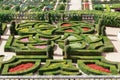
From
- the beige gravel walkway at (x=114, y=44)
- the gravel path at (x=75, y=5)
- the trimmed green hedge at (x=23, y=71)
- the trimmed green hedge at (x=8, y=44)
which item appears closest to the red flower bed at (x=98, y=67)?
the beige gravel walkway at (x=114, y=44)

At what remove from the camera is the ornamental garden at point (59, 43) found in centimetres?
2702

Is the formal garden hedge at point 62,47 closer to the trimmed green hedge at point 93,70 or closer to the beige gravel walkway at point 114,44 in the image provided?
the trimmed green hedge at point 93,70

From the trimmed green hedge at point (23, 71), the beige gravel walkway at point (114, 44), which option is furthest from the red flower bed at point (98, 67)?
the trimmed green hedge at point (23, 71)

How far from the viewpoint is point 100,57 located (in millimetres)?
29688

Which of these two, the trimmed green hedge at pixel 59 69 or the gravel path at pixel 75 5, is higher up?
the gravel path at pixel 75 5

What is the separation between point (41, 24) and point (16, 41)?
8534 millimetres

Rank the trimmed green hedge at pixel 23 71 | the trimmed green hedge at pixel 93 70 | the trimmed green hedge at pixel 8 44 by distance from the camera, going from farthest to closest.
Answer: the trimmed green hedge at pixel 8 44, the trimmed green hedge at pixel 93 70, the trimmed green hedge at pixel 23 71

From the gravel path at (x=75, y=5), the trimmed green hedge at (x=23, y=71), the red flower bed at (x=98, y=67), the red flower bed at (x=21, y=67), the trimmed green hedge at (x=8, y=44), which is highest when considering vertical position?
the gravel path at (x=75, y=5)

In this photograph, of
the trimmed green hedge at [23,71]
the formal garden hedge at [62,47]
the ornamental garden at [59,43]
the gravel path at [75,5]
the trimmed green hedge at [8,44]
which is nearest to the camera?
the trimmed green hedge at [23,71]

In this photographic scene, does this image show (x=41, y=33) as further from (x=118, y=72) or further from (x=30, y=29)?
(x=118, y=72)

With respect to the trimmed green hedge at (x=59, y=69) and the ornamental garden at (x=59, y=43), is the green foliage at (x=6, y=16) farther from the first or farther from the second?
the trimmed green hedge at (x=59, y=69)

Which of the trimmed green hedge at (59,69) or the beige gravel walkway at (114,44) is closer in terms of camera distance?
the trimmed green hedge at (59,69)

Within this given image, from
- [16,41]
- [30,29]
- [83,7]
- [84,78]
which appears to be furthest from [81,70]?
[83,7]

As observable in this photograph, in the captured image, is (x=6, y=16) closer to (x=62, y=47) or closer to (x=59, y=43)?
(x=59, y=43)
